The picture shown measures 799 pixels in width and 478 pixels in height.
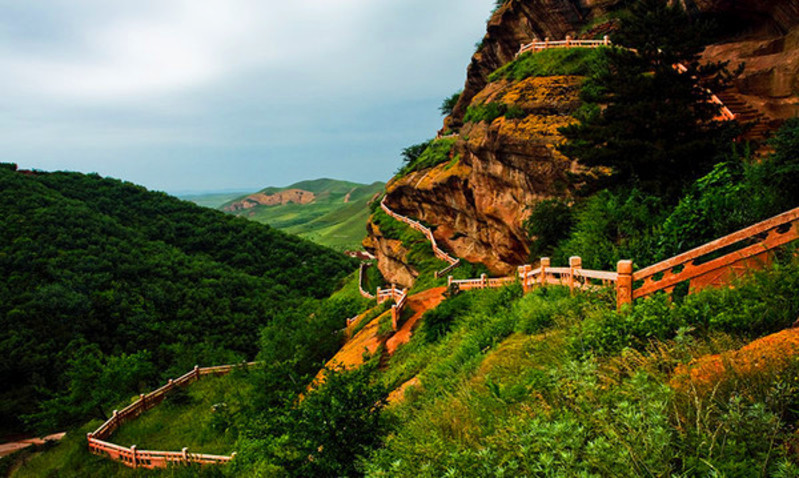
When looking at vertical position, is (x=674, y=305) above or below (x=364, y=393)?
above

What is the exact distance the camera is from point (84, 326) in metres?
38.6

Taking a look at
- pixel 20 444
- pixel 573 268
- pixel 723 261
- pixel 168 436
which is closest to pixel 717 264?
pixel 723 261

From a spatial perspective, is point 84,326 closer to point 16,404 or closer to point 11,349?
point 11,349

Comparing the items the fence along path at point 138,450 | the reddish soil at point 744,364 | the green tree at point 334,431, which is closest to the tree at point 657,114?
the reddish soil at point 744,364

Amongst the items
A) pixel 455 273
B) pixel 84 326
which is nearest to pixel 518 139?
pixel 455 273

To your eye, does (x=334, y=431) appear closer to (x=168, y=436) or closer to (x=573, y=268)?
(x=573, y=268)

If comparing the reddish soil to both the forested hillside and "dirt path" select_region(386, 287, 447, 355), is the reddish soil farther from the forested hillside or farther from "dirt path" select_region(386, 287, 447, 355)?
the forested hillside

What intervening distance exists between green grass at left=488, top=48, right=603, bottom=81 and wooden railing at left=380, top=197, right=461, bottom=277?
11.6 meters

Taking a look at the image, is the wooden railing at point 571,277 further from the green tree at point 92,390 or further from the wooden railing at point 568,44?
the green tree at point 92,390

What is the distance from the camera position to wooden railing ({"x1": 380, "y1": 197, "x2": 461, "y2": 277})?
23.7 m

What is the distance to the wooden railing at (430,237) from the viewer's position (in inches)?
935

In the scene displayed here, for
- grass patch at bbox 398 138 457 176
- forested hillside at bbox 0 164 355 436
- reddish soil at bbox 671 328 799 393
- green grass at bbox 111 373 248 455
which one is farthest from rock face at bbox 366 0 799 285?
forested hillside at bbox 0 164 355 436

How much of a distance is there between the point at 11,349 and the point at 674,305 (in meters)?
50.0

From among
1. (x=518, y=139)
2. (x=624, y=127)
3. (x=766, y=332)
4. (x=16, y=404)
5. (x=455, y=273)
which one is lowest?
(x=16, y=404)
